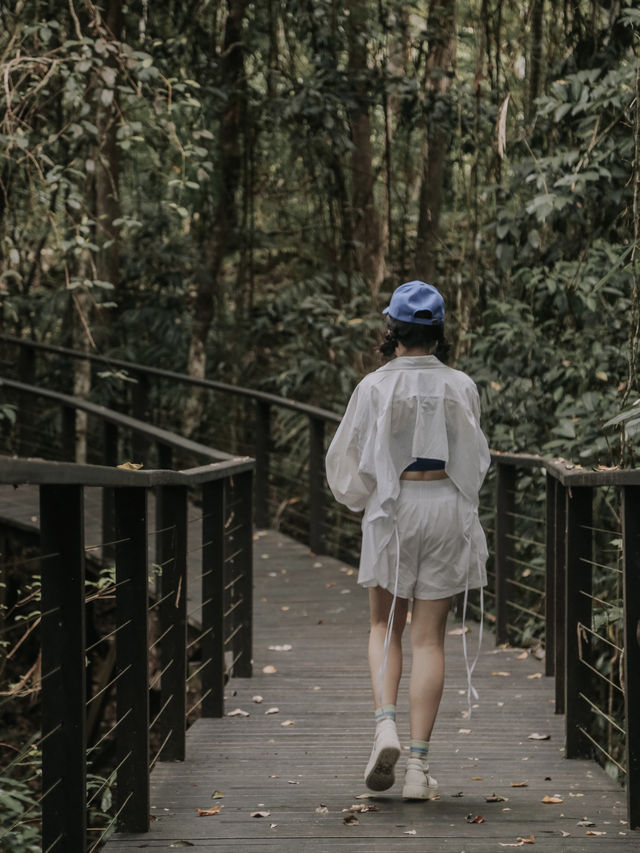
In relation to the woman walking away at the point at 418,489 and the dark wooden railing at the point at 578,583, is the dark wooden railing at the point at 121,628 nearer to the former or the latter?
the woman walking away at the point at 418,489

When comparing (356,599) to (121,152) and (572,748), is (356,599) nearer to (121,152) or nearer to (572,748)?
(572,748)

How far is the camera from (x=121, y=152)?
40.3 feet

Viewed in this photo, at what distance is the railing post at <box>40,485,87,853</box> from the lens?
8.75 ft

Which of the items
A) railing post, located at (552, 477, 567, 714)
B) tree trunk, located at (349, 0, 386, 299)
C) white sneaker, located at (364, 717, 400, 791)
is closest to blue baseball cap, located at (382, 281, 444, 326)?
white sneaker, located at (364, 717, 400, 791)

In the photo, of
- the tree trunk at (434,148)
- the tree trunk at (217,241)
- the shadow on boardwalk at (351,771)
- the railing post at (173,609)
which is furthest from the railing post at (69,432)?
the railing post at (173,609)

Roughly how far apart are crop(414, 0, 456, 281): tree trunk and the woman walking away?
20.2 ft

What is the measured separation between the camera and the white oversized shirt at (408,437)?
3760 millimetres

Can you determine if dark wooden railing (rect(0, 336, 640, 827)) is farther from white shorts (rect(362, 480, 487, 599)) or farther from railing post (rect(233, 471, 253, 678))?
railing post (rect(233, 471, 253, 678))

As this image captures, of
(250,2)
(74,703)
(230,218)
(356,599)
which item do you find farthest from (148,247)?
(74,703)

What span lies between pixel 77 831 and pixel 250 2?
32.2 ft

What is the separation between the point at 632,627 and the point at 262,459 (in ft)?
21.4

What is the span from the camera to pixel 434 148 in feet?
33.3

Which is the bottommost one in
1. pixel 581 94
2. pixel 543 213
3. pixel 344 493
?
pixel 344 493

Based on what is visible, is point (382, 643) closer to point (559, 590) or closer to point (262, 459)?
point (559, 590)
